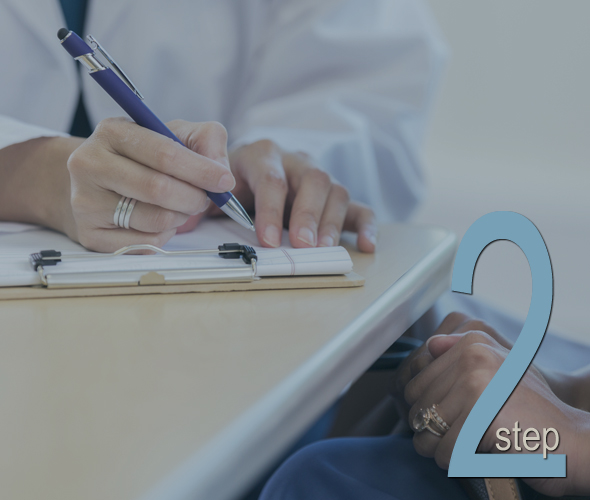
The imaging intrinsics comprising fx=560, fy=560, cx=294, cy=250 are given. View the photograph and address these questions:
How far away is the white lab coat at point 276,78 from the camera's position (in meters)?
0.64

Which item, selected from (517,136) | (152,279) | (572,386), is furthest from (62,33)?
(517,136)

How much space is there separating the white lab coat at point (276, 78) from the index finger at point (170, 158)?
0.95ft

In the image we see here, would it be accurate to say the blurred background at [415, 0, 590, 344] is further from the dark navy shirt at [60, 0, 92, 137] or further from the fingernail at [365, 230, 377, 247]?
the dark navy shirt at [60, 0, 92, 137]

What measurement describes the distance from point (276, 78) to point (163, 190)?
18.0 inches

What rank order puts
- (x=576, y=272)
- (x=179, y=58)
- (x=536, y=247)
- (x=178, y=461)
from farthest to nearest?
(x=576, y=272) < (x=179, y=58) < (x=536, y=247) < (x=178, y=461)

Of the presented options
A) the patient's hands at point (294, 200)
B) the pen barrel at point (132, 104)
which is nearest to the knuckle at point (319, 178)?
the patient's hands at point (294, 200)

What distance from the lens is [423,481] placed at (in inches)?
12.1

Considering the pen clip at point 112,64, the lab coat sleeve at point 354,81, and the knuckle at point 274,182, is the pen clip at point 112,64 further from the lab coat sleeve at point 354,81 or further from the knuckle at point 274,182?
the lab coat sleeve at point 354,81

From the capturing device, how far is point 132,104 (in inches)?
12.7

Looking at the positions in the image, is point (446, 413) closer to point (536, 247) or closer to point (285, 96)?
point (536, 247)

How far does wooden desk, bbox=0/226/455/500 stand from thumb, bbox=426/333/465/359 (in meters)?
0.02

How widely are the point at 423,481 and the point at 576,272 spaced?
75 centimetres

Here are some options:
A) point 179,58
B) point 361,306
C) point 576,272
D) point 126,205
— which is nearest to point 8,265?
point 126,205

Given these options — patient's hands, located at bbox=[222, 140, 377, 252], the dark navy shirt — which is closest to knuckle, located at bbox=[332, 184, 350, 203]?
patient's hands, located at bbox=[222, 140, 377, 252]
